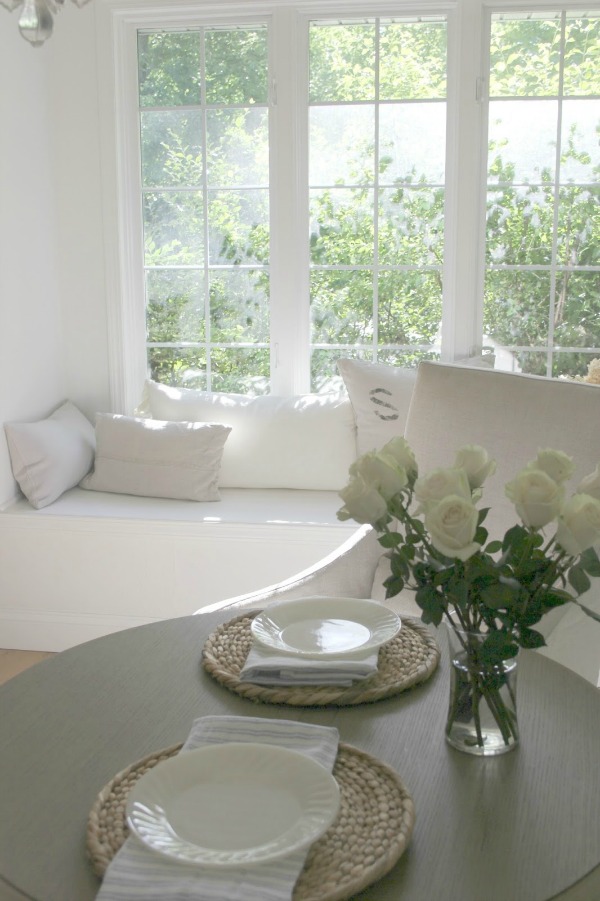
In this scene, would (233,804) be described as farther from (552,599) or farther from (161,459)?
(161,459)

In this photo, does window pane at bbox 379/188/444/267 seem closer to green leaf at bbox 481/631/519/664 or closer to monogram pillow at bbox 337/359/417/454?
monogram pillow at bbox 337/359/417/454

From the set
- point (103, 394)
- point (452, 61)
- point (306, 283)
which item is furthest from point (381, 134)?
point (103, 394)

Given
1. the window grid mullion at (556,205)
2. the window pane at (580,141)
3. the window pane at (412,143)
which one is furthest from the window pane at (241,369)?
the window pane at (580,141)

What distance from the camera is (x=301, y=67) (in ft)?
12.0

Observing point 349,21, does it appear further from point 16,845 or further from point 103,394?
point 16,845

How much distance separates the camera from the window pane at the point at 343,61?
3.63 metres

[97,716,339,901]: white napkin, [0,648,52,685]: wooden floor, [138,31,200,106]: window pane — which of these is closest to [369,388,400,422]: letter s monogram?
[138,31,200,106]: window pane

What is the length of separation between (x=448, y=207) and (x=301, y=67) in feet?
2.49

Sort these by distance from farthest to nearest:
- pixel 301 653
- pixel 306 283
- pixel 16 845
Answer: pixel 306 283 → pixel 301 653 → pixel 16 845

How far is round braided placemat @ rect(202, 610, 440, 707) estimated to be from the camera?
1.41 m

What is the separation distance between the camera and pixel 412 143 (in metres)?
3.67

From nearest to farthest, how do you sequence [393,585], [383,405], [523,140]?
[393,585] → [383,405] → [523,140]

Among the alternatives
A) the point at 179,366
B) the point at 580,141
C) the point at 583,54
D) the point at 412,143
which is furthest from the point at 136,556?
the point at 583,54

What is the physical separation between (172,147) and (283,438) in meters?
1.24
